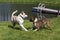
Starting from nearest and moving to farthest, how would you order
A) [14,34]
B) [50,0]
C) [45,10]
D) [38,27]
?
[14,34], [38,27], [45,10], [50,0]

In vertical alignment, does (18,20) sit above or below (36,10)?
above

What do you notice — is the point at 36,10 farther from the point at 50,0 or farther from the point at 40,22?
the point at 50,0

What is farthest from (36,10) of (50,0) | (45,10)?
(50,0)

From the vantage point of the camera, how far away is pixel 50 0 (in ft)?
227

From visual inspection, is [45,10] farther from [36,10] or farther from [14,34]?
[14,34]

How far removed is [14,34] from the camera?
13945 millimetres

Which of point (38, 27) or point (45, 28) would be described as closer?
point (38, 27)

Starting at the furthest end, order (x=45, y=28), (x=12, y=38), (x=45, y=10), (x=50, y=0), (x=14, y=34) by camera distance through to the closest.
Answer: (x=50, y=0) < (x=45, y=10) < (x=45, y=28) < (x=14, y=34) < (x=12, y=38)

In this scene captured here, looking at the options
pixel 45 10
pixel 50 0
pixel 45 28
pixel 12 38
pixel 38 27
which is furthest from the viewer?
pixel 50 0

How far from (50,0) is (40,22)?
5457cm

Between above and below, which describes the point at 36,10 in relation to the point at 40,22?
below

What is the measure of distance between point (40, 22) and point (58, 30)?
4.93 feet

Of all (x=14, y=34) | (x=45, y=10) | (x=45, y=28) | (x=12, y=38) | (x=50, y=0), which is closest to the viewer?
(x=12, y=38)

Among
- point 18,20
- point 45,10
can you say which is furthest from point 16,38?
point 45,10
